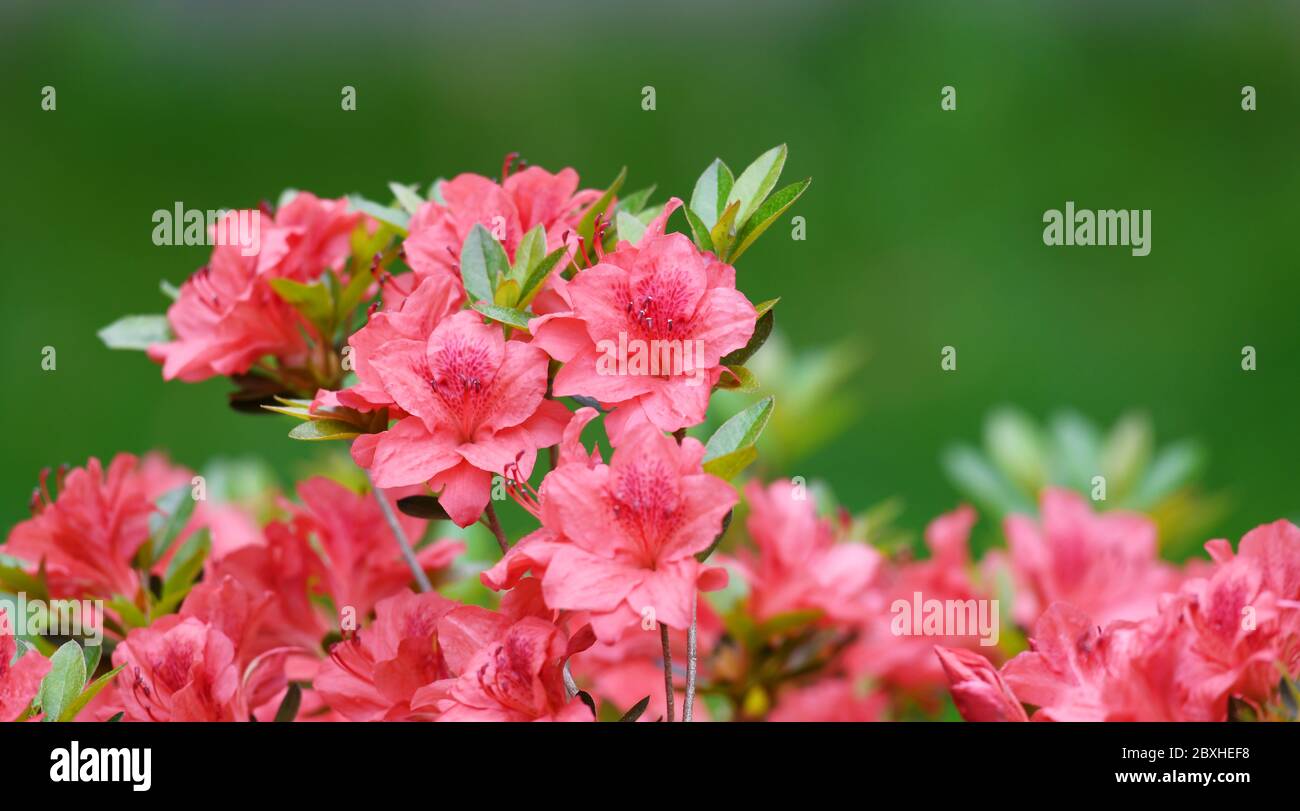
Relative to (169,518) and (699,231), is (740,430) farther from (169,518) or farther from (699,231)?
(169,518)

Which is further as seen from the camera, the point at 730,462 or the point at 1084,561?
the point at 1084,561

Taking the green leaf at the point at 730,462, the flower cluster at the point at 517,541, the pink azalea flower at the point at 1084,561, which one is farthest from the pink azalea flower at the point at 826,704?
the green leaf at the point at 730,462

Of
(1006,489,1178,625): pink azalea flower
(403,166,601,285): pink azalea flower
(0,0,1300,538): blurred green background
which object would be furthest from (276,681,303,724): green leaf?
(0,0,1300,538): blurred green background

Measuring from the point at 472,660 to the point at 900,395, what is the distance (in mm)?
2849

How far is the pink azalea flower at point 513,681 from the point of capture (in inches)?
33.1

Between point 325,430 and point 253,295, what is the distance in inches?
8.4

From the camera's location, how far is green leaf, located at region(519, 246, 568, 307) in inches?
35.6

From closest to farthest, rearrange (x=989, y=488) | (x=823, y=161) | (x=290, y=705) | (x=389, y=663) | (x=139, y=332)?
(x=389, y=663) < (x=290, y=705) < (x=139, y=332) < (x=989, y=488) < (x=823, y=161)

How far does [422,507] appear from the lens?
0.96m

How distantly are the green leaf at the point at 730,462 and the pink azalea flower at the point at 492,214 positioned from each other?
0.69ft

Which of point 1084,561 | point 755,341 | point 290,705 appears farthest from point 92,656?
point 1084,561

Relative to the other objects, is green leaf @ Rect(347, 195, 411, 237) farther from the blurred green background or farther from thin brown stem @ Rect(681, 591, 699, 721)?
the blurred green background

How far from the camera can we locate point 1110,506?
1.72 meters
